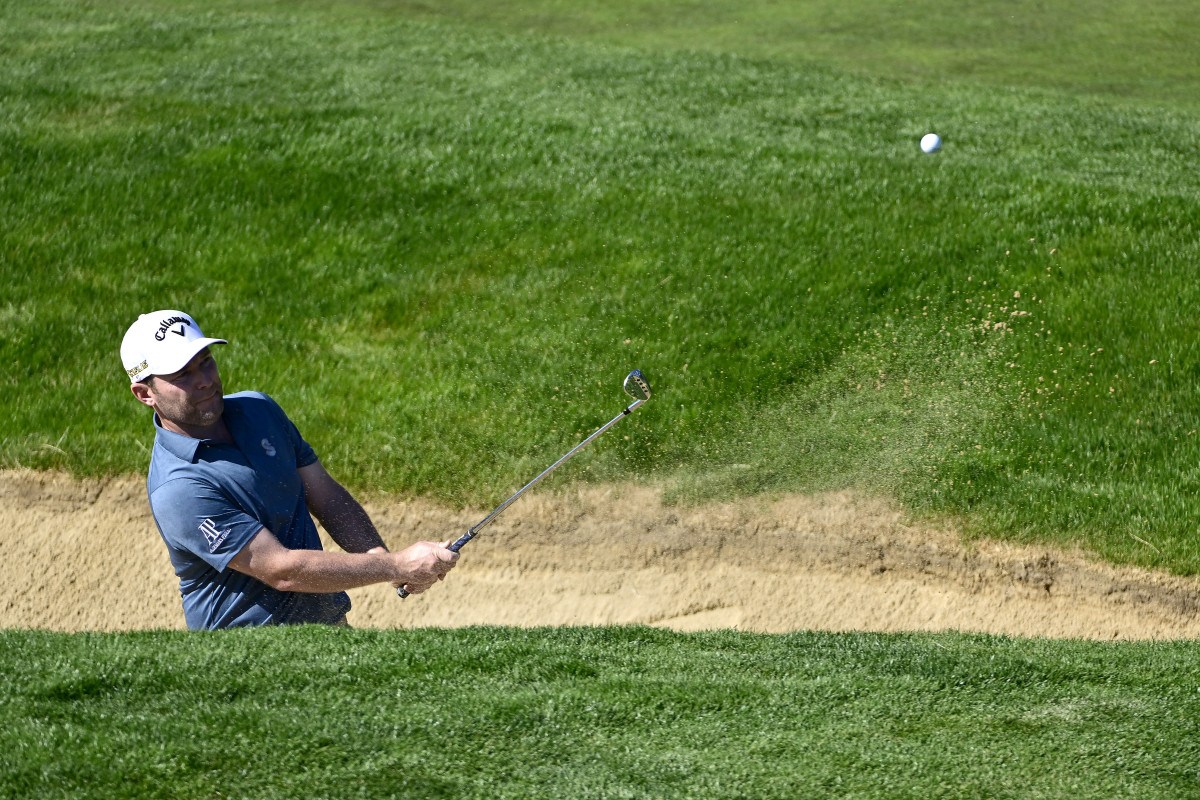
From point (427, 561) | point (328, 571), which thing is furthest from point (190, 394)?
point (427, 561)

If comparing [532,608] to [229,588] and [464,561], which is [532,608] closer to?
[464,561]

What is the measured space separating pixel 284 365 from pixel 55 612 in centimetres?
261

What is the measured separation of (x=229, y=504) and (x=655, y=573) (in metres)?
3.79

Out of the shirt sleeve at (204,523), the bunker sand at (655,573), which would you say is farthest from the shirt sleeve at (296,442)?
the bunker sand at (655,573)

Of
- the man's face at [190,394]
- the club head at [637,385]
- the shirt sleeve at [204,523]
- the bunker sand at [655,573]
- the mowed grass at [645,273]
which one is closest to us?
the shirt sleeve at [204,523]

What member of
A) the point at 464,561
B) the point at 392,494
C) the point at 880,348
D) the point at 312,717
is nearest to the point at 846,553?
the point at 880,348

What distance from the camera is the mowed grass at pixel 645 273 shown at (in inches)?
345

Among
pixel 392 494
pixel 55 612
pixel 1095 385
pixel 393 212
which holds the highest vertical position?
pixel 393 212

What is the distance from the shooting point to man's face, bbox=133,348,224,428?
518 cm

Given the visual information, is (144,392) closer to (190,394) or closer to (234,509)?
(190,394)

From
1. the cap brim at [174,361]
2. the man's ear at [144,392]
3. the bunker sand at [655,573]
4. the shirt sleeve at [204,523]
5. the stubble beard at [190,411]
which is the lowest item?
the bunker sand at [655,573]

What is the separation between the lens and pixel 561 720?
4.50m

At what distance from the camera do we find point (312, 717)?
4.35m

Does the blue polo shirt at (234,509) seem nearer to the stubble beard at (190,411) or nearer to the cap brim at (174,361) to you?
the stubble beard at (190,411)
